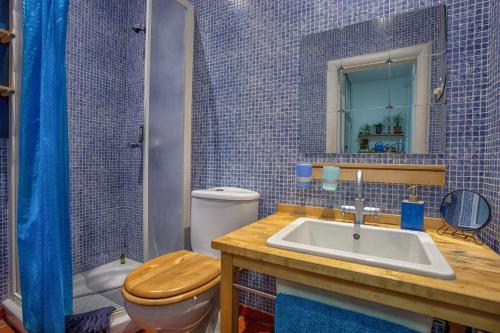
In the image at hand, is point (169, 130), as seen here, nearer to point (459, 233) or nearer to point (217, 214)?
point (217, 214)

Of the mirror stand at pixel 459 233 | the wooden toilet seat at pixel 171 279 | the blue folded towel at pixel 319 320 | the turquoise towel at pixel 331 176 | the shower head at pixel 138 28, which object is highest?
the shower head at pixel 138 28

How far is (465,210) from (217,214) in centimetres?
110

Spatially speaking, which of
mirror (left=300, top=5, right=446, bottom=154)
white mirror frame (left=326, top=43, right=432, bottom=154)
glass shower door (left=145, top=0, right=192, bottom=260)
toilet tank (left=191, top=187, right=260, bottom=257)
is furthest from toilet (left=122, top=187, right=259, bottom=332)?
white mirror frame (left=326, top=43, right=432, bottom=154)

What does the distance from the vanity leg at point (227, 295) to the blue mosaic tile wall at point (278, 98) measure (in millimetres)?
557

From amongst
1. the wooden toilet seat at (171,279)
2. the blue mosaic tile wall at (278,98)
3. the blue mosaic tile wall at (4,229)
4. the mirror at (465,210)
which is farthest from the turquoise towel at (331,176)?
the blue mosaic tile wall at (4,229)

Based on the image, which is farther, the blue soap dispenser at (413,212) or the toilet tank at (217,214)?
the toilet tank at (217,214)

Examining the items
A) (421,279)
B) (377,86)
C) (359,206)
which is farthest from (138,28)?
(421,279)

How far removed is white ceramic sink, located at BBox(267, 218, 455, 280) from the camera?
696 millimetres

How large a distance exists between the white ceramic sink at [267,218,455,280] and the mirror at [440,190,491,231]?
5.2 inches

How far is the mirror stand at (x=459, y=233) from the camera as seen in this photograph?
92 cm

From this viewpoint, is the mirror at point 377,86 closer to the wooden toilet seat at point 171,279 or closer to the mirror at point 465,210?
the mirror at point 465,210

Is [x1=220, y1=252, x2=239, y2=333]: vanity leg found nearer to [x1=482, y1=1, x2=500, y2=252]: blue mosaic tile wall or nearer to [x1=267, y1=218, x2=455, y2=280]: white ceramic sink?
[x1=267, y1=218, x2=455, y2=280]: white ceramic sink

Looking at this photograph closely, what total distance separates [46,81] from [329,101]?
4.56 feet

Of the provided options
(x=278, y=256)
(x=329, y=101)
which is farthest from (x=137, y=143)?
(x=278, y=256)
